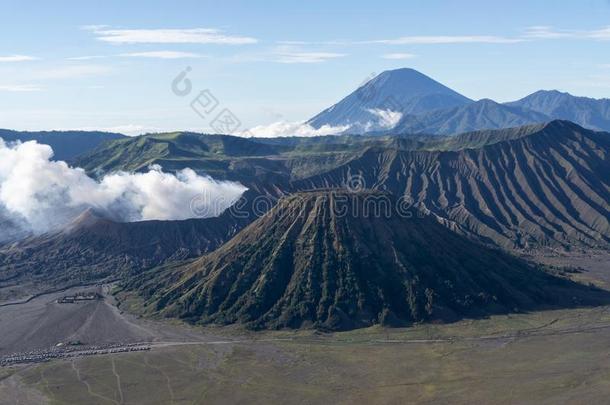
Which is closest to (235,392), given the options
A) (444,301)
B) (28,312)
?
(444,301)

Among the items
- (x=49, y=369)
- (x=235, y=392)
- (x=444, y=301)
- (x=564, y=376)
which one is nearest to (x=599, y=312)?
(x=444, y=301)

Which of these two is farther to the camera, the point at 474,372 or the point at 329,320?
the point at 329,320

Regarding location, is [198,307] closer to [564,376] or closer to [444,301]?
[444,301]

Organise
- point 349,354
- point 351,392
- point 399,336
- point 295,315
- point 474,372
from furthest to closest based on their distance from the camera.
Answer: point 295,315 < point 399,336 < point 349,354 < point 474,372 < point 351,392

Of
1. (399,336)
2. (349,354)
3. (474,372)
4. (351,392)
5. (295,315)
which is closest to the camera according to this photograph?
(351,392)

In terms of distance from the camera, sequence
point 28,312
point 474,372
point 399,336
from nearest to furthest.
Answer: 1. point 474,372
2. point 399,336
3. point 28,312

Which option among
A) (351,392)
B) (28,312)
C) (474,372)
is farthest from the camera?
(28,312)

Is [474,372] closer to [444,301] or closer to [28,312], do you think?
[444,301]

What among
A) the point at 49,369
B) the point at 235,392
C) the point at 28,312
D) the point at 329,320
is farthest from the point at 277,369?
the point at 28,312

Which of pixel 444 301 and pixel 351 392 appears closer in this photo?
pixel 351 392
